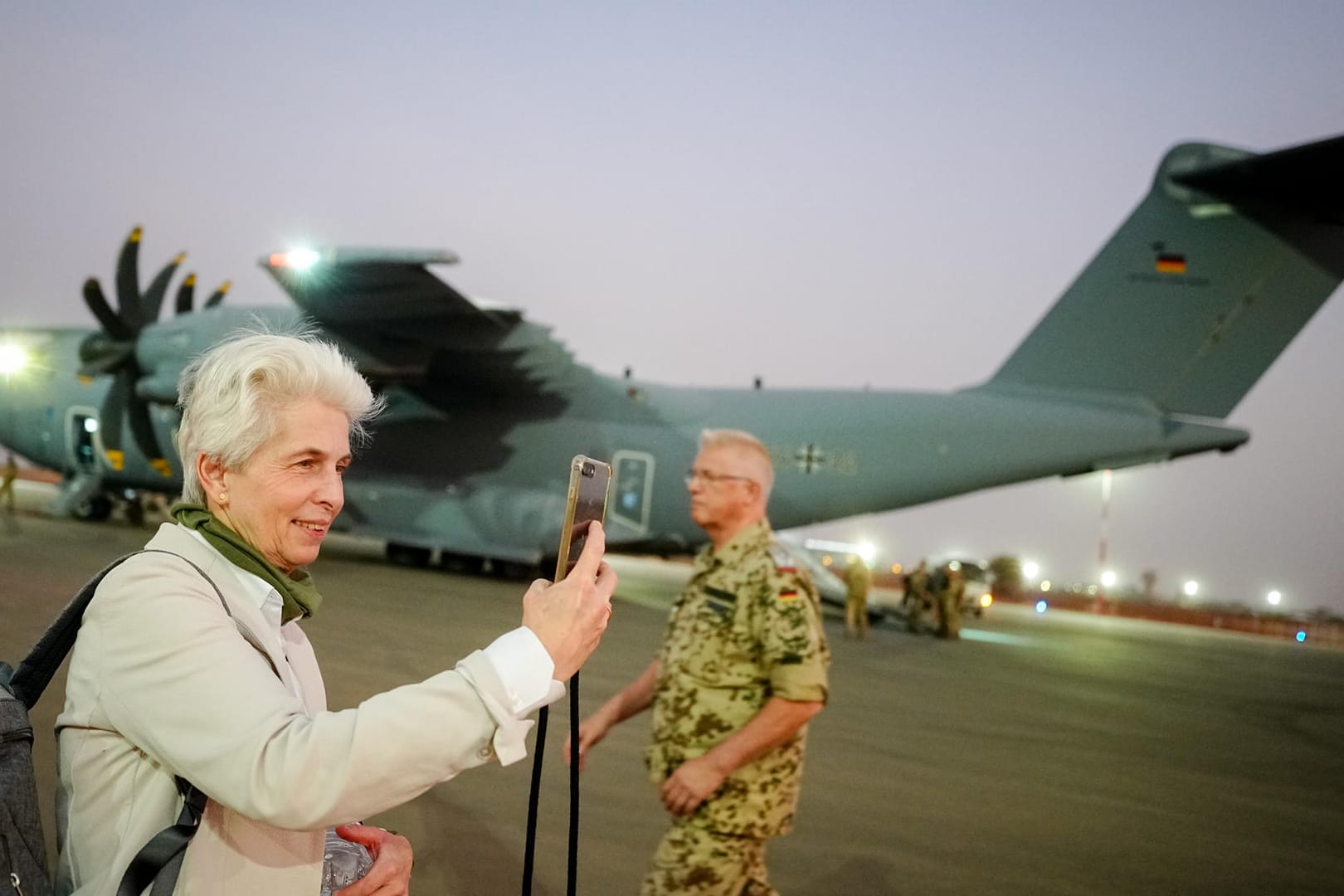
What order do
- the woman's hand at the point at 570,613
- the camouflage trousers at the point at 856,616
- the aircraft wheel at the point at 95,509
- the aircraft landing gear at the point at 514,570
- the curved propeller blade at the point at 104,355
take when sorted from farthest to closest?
the aircraft wheel at the point at 95,509, the aircraft landing gear at the point at 514,570, the curved propeller blade at the point at 104,355, the camouflage trousers at the point at 856,616, the woman's hand at the point at 570,613

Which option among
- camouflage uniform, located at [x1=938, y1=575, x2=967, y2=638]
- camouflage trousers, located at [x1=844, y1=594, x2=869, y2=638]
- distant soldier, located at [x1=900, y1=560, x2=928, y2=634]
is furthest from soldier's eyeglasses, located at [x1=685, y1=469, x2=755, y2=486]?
distant soldier, located at [x1=900, y1=560, x2=928, y2=634]

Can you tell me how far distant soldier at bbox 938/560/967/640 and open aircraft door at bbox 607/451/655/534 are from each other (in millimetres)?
4808

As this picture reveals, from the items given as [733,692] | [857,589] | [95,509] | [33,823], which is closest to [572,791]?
[33,823]

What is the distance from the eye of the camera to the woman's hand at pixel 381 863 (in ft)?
6.28

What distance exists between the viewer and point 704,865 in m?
3.07

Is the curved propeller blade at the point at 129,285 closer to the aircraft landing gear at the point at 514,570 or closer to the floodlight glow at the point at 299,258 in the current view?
the floodlight glow at the point at 299,258

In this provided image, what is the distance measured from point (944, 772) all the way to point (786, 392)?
1043cm

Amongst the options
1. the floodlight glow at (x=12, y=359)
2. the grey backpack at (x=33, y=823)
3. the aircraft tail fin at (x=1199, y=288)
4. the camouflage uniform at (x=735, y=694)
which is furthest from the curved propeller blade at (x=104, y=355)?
the grey backpack at (x=33, y=823)

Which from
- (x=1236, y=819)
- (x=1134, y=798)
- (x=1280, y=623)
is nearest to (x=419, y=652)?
(x=1134, y=798)

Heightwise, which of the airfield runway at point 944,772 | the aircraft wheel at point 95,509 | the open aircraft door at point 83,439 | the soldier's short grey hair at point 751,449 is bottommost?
the airfield runway at point 944,772

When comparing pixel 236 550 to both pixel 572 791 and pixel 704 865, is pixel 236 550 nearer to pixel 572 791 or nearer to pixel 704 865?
pixel 572 791

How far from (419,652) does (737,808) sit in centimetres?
684

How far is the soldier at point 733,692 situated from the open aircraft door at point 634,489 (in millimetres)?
13214

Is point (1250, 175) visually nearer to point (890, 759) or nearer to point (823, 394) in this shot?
point (823, 394)
